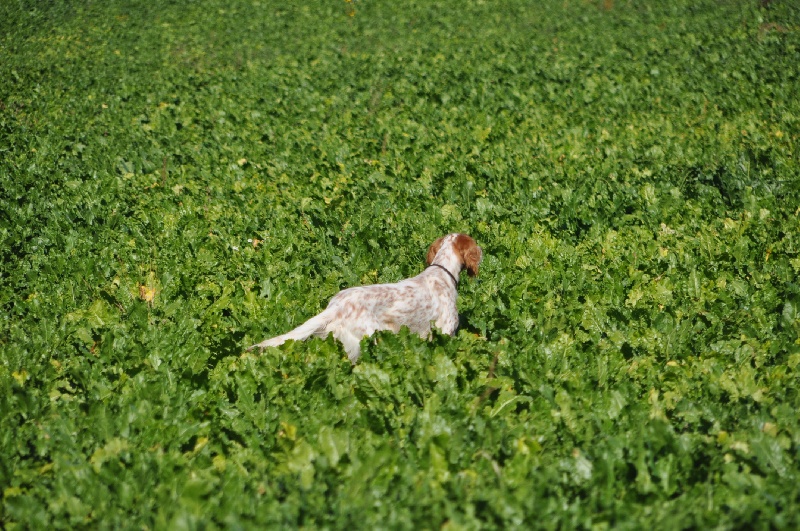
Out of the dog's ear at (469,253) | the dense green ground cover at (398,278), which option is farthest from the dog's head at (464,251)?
the dense green ground cover at (398,278)

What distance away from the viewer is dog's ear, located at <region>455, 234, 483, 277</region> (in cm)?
617

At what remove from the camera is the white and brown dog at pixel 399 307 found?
503cm

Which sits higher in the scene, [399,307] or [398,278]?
[399,307]

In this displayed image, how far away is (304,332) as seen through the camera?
4945 millimetres

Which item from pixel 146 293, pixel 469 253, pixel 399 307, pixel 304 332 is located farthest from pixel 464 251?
→ pixel 146 293

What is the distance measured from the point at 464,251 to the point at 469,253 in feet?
0.17

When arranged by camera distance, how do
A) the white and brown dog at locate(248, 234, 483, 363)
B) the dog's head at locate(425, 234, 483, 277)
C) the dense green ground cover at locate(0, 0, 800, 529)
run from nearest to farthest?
the dense green ground cover at locate(0, 0, 800, 529) → the white and brown dog at locate(248, 234, 483, 363) → the dog's head at locate(425, 234, 483, 277)

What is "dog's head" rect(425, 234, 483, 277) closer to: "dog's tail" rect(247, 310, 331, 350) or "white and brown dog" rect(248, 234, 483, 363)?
"white and brown dog" rect(248, 234, 483, 363)

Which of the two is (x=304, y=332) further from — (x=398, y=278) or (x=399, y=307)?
(x=398, y=278)

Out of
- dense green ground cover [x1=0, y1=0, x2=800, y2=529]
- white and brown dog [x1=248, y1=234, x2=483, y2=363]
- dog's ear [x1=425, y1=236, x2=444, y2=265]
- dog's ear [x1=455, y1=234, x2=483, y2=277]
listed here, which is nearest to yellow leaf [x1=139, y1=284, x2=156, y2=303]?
dense green ground cover [x1=0, y1=0, x2=800, y2=529]

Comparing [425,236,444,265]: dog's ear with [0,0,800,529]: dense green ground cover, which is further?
[425,236,444,265]: dog's ear

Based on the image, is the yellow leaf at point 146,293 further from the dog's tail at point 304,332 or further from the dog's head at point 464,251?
the dog's head at point 464,251

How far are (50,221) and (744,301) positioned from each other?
692 cm

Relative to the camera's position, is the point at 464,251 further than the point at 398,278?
No
